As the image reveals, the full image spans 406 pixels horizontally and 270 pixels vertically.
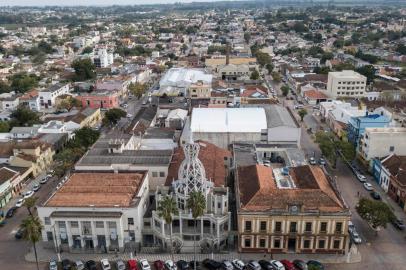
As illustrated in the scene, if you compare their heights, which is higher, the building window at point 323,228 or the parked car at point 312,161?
the building window at point 323,228

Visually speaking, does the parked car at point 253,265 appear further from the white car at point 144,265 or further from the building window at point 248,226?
the white car at point 144,265

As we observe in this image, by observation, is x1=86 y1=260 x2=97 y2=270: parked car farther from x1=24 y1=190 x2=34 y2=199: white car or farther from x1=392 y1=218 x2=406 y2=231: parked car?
x1=392 y1=218 x2=406 y2=231: parked car

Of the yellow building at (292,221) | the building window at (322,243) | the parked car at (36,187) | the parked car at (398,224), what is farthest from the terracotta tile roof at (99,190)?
the parked car at (398,224)

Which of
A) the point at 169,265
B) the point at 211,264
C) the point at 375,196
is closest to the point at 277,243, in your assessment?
A: the point at 211,264

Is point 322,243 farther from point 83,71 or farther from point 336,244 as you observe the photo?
point 83,71

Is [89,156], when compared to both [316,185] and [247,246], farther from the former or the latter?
[316,185]
